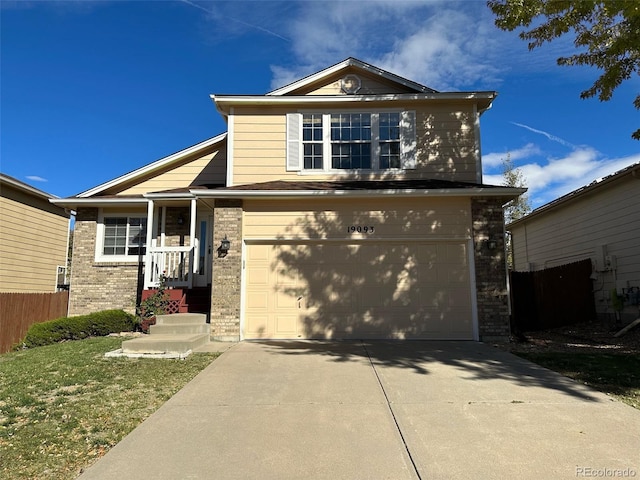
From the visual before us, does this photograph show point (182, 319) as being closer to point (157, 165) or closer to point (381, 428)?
point (157, 165)

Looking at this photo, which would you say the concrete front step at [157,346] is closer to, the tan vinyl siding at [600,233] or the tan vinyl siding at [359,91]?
the tan vinyl siding at [359,91]

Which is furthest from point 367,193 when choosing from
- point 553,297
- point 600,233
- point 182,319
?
point 600,233

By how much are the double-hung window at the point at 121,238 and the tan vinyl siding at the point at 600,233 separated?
13.5m

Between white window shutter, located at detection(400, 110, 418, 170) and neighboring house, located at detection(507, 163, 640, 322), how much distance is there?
5572mm

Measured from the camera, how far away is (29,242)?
1528cm

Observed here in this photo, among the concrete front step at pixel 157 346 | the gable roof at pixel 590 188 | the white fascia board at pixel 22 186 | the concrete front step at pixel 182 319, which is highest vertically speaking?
the white fascia board at pixel 22 186

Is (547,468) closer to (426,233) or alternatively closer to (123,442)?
(123,442)

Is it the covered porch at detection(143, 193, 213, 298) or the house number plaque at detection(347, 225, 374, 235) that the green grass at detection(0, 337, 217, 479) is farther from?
the house number plaque at detection(347, 225, 374, 235)

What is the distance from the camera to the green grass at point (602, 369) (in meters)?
5.76

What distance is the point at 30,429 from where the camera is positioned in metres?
4.45

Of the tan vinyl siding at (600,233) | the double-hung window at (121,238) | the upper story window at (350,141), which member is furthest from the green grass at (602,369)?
the double-hung window at (121,238)

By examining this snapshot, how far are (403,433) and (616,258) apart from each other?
10957mm

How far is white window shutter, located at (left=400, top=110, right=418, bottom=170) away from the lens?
10938mm

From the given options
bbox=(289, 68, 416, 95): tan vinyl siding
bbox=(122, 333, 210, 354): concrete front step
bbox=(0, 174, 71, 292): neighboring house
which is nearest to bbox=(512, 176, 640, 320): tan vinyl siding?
bbox=(289, 68, 416, 95): tan vinyl siding
